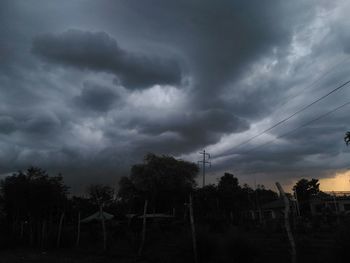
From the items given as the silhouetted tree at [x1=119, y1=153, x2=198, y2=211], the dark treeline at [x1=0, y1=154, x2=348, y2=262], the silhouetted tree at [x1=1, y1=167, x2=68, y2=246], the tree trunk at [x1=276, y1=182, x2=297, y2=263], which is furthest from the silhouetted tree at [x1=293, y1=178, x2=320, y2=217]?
the tree trunk at [x1=276, y1=182, x2=297, y2=263]

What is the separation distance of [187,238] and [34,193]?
70.8 feet

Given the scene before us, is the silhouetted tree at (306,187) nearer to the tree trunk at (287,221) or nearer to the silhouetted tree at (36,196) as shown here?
the silhouetted tree at (36,196)

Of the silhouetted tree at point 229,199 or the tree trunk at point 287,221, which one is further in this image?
the silhouetted tree at point 229,199

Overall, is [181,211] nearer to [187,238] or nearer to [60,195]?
[60,195]

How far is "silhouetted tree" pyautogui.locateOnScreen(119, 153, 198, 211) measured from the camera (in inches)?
2493

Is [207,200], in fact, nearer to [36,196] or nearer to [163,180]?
[163,180]

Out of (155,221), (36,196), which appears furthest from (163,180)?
(36,196)

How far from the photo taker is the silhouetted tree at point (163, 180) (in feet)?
208

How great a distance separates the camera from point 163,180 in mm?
63812

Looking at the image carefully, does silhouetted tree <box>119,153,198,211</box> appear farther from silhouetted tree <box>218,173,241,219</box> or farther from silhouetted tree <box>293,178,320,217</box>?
silhouetted tree <box>293,178,320,217</box>

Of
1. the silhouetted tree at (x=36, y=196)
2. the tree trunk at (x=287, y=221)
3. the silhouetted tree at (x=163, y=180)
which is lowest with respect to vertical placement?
the tree trunk at (x=287, y=221)

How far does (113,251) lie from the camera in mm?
22891

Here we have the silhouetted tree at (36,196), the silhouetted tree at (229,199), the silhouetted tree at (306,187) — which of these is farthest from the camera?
the silhouetted tree at (306,187)

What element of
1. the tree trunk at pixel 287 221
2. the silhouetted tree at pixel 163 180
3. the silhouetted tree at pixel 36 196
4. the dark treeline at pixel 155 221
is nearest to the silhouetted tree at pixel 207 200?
the dark treeline at pixel 155 221
